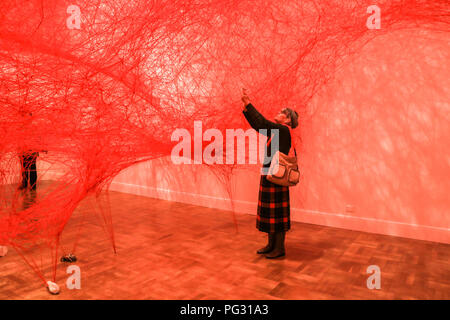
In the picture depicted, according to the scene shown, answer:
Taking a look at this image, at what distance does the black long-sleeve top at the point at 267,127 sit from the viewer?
262 centimetres

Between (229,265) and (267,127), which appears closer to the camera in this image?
(267,127)

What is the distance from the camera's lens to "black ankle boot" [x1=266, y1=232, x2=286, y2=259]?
2.96m

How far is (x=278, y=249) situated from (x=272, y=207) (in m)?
A: 0.41

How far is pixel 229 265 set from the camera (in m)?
2.81

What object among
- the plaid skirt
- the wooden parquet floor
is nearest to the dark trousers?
the wooden parquet floor

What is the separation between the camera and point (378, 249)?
3.17 meters

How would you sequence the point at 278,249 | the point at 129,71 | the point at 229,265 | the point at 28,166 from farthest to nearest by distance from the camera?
the point at 28,166 < the point at 278,249 < the point at 229,265 < the point at 129,71

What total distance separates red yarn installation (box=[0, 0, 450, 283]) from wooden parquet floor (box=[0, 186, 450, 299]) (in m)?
0.27

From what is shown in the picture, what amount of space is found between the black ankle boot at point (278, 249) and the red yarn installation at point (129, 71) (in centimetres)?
111

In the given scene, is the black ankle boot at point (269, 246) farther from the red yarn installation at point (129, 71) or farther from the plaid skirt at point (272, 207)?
the red yarn installation at point (129, 71)

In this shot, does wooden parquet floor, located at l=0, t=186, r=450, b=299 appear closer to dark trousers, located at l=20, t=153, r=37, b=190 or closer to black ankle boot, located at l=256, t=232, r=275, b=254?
black ankle boot, located at l=256, t=232, r=275, b=254

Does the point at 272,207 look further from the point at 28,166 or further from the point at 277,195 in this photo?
the point at 28,166

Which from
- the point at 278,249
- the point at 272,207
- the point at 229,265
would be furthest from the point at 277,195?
the point at 229,265

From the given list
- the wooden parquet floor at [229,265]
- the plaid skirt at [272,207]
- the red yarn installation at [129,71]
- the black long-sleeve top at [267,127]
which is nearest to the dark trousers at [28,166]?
the red yarn installation at [129,71]
